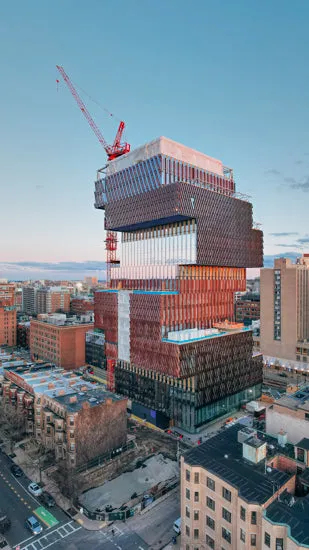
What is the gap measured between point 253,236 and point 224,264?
2309cm

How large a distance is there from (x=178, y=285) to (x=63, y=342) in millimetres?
79505

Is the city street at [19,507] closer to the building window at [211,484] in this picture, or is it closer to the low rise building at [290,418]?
the building window at [211,484]

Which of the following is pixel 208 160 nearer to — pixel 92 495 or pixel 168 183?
pixel 168 183

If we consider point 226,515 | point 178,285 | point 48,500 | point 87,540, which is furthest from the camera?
point 178,285

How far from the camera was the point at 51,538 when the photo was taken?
59.0 metres

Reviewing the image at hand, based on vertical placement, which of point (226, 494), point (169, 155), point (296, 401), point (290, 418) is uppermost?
point (169, 155)

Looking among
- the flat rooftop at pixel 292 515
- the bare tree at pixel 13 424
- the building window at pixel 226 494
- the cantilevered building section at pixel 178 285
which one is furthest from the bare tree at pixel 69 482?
the flat rooftop at pixel 292 515

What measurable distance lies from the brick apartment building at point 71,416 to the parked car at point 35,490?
25.4 feet

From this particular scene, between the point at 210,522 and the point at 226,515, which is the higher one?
the point at 226,515

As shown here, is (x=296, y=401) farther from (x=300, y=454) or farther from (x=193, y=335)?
(x=193, y=335)

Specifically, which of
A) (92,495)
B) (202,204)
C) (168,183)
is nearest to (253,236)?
(202,204)

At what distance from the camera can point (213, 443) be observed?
60094 mm

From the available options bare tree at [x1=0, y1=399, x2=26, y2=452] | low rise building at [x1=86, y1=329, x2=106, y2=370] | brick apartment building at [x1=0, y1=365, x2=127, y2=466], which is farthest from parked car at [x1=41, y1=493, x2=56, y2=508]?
low rise building at [x1=86, y1=329, x2=106, y2=370]

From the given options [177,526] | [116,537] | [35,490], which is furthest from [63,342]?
[177,526]
